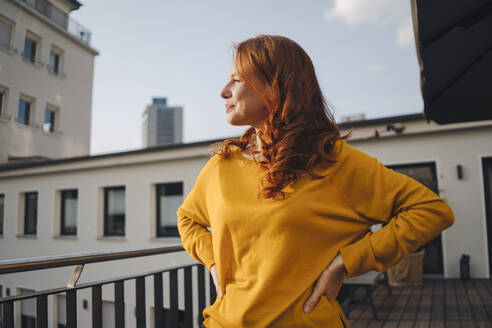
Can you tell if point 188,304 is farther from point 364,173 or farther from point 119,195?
point 119,195

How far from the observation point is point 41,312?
4.48 feet

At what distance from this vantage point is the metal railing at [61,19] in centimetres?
1659

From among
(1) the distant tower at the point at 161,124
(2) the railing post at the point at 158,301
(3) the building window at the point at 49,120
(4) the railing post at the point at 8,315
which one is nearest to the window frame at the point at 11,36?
(3) the building window at the point at 49,120

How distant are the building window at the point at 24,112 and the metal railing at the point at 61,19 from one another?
4.67m

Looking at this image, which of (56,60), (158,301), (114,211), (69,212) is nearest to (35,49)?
(56,60)

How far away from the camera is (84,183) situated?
1037 cm

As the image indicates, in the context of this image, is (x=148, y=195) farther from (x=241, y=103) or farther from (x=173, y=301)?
(x=241, y=103)

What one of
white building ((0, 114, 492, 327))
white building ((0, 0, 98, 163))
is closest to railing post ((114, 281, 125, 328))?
white building ((0, 114, 492, 327))

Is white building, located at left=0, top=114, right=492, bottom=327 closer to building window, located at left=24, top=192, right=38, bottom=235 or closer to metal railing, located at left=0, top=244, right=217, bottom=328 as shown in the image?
building window, located at left=24, top=192, right=38, bottom=235

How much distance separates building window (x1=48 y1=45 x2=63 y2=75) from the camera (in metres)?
16.9

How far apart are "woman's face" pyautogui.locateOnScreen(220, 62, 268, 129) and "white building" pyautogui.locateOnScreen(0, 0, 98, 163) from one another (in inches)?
561

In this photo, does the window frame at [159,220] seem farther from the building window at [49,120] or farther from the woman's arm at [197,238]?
the building window at [49,120]

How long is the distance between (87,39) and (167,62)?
10.2 metres

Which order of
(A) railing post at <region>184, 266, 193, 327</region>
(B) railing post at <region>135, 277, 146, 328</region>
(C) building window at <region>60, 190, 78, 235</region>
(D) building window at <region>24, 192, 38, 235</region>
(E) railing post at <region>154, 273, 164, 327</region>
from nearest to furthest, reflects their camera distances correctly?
(B) railing post at <region>135, 277, 146, 328</region>
(E) railing post at <region>154, 273, 164, 327</region>
(A) railing post at <region>184, 266, 193, 327</region>
(C) building window at <region>60, 190, 78, 235</region>
(D) building window at <region>24, 192, 38, 235</region>
